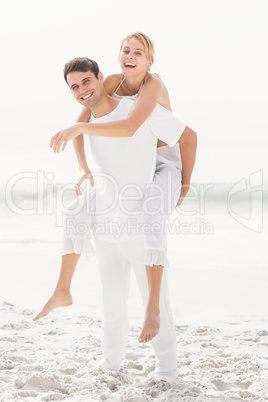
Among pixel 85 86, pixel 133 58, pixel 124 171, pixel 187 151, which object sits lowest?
pixel 124 171

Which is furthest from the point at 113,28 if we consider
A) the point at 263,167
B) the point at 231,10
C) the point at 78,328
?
the point at 78,328

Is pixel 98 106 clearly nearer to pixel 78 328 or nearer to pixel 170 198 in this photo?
pixel 170 198

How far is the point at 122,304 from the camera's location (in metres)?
2.79

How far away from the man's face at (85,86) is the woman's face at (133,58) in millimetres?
169

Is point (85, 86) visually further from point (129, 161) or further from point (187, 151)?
point (187, 151)

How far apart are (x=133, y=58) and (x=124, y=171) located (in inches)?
22.4

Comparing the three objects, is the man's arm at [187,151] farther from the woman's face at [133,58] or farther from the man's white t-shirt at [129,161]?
the woman's face at [133,58]

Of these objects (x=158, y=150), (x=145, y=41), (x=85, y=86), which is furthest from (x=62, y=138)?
(x=145, y=41)

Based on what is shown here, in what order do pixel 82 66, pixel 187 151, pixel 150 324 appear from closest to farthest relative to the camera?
pixel 150 324
pixel 82 66
pixel 187 151

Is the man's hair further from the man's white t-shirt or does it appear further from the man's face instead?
the man's white t-shirt

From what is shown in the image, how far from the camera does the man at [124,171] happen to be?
8.27ft

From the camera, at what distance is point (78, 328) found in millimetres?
3855

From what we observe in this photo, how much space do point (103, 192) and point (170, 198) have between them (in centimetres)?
36

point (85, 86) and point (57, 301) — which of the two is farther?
point (57, 301)
